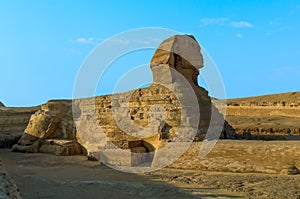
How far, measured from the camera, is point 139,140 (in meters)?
11.2

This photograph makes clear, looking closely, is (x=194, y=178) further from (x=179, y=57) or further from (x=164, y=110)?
(x=179, y=57)

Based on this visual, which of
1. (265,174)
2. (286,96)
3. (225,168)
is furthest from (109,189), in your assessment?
(286,96)

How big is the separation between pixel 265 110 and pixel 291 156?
2151cm

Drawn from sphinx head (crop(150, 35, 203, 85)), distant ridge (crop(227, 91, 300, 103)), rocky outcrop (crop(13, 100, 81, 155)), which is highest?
distant ridge (crop(227, 91, 300, 103))

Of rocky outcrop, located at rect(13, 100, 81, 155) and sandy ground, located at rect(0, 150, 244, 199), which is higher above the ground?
rocky outcrop, located at rect(13, 100, 81, 155)

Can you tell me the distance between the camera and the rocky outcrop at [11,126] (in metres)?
17.5

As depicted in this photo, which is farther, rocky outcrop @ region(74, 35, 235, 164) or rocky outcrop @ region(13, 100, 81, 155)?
rocky outcrop @ region(13, 100, 81, 155)

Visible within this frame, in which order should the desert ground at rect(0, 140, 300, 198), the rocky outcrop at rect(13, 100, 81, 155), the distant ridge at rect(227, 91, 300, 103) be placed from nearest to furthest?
the desert ground at rect(0, 140, 300, 198) → the rocky outcrop at rect(13, 100, 81, 155) → the distant ridge at rect(227, 91, 300, 103)

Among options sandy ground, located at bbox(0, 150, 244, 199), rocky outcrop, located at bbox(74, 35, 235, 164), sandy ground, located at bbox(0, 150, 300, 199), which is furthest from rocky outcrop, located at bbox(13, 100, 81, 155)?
sandy ground, located at bbox(0, 150, 300, 199)

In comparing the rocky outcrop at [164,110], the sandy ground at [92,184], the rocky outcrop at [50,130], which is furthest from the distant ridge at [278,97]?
the sandy ground at [92,184]

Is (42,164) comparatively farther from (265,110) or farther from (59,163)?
(265,110)

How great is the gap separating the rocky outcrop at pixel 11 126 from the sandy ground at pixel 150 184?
8168 mm

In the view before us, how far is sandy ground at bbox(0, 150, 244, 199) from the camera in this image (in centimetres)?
659

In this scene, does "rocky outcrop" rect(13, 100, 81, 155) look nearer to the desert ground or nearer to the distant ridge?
the desert ground
